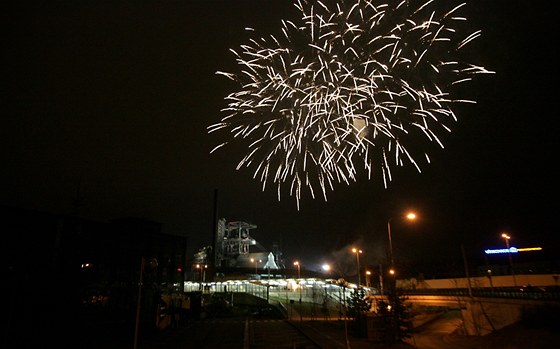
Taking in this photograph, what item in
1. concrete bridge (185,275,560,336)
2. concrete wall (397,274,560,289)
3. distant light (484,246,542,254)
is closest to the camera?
concrete bridge (185,275,560,336)

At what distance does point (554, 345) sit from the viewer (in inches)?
813

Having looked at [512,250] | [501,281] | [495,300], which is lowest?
[495,300]

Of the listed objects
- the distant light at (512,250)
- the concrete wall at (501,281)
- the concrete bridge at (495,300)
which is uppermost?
the distant light at (512,250)

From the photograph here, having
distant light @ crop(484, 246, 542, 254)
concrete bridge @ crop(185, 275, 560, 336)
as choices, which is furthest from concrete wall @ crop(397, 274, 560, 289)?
distant light @ crop(484, 246, 542, 254)

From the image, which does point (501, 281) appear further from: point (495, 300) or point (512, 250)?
point (512, 250)

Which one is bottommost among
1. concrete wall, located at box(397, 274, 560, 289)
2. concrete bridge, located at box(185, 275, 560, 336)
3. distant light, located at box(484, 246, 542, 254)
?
concrete bridge, located at box(185, 275, 560, 336)

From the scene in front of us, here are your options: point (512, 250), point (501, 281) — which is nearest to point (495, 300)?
point (501, 281)

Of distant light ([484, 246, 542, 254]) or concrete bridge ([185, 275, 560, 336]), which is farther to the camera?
distant light ([484, 246, 542, 254])

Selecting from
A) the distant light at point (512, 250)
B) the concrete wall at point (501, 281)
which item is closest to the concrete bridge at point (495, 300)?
the concrete wall at point (501, 281)

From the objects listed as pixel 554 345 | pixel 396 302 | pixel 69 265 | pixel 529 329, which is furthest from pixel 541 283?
Result: pixel 69 265

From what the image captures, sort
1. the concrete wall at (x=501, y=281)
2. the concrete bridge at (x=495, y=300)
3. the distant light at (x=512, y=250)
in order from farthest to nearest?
the distant light at (x=512, y=250) → the concrete wall at (x=501, y=281) → the concrete bridge at (x=495, y=300)

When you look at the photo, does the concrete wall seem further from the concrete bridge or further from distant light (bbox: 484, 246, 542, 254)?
distant light (bbox: 484, 246, 542, 254)

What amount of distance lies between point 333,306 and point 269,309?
10.8 m

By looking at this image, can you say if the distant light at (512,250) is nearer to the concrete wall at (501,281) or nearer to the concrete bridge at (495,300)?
the concrete wall at (501,281)
